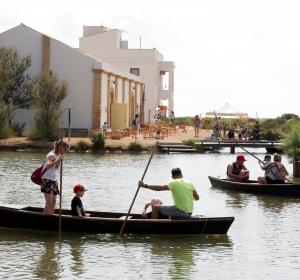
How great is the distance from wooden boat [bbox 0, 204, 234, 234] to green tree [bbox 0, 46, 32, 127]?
37.9 m

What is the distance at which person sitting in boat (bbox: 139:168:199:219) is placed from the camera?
1756cm

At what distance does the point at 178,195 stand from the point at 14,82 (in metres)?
40.2

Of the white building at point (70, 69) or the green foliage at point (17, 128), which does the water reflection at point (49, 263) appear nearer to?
the green foliage at point (17, 128)

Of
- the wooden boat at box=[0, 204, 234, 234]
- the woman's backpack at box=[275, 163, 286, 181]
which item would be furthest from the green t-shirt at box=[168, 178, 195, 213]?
the woman's backpack at box=[275, 163, 286, 181]

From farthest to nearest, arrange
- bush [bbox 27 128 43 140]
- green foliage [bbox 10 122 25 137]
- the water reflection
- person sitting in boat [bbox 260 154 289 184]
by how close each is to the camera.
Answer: green foliage [bbox 10 122 25 137], bush [bbox 27 128 43 140], person sitting in boat [bbox 260 154 289 184], the water reflection

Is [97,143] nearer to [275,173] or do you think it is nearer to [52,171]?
[275,173]

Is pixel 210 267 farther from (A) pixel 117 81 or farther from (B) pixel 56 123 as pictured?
(A) pixel 117 81

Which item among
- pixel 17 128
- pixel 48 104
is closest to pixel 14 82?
pixel 17 128

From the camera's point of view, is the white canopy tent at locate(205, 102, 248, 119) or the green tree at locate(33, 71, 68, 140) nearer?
the green tree at locate(33, 71, 68, 140)

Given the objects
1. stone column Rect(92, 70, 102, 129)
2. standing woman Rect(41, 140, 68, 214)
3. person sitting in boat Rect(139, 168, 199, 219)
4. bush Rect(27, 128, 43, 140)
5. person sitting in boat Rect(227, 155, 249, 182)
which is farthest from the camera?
stone column Rect(92, 70, 102, 129)

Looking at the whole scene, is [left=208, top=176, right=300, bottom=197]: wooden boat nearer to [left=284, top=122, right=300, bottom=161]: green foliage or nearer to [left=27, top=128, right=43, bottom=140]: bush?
[left=284, top=122, right=300, bottom=161]: green foliage

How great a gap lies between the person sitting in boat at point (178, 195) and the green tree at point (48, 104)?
33966 millimetres

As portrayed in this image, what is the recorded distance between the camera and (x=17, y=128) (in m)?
55.6

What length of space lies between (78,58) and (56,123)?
7233 mm
